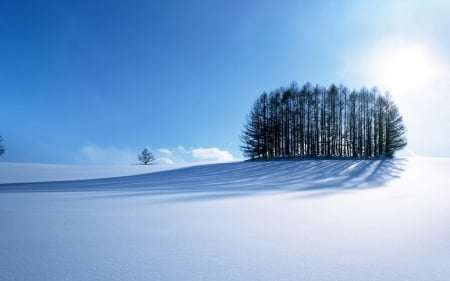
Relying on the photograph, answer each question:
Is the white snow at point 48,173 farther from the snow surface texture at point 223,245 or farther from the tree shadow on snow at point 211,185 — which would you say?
the snow surface texture at point 223,245

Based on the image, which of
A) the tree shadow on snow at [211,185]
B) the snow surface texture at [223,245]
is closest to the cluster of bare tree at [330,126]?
the tree shadow on snow at [211,185]

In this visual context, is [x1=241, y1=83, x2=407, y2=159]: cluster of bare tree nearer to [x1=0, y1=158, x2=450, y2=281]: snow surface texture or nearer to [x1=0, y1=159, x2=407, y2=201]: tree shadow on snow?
[x1=0, y1=159, x2=407, y2=201]: tree shadow on snow

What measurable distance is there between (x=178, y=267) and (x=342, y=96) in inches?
997

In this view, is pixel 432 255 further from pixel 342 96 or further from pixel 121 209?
pixel 342 96

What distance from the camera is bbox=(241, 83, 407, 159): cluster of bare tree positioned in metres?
21.9

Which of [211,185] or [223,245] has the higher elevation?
[223,245]

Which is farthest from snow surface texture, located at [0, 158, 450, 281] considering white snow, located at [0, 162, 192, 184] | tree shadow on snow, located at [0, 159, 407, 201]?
white snow, located at [0, 162, 192, 184]

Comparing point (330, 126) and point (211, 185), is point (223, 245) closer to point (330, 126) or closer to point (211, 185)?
point (211, 185)

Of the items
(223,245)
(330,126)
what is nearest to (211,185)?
(223,245)

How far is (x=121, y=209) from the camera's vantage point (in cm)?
257

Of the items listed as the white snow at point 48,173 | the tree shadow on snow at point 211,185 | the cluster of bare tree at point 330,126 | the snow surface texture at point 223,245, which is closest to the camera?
the snow surface texture at point 223,245

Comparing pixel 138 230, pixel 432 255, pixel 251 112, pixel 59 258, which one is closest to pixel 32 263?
pixel 59 258

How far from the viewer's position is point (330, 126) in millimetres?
22266

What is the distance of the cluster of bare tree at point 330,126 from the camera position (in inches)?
861
